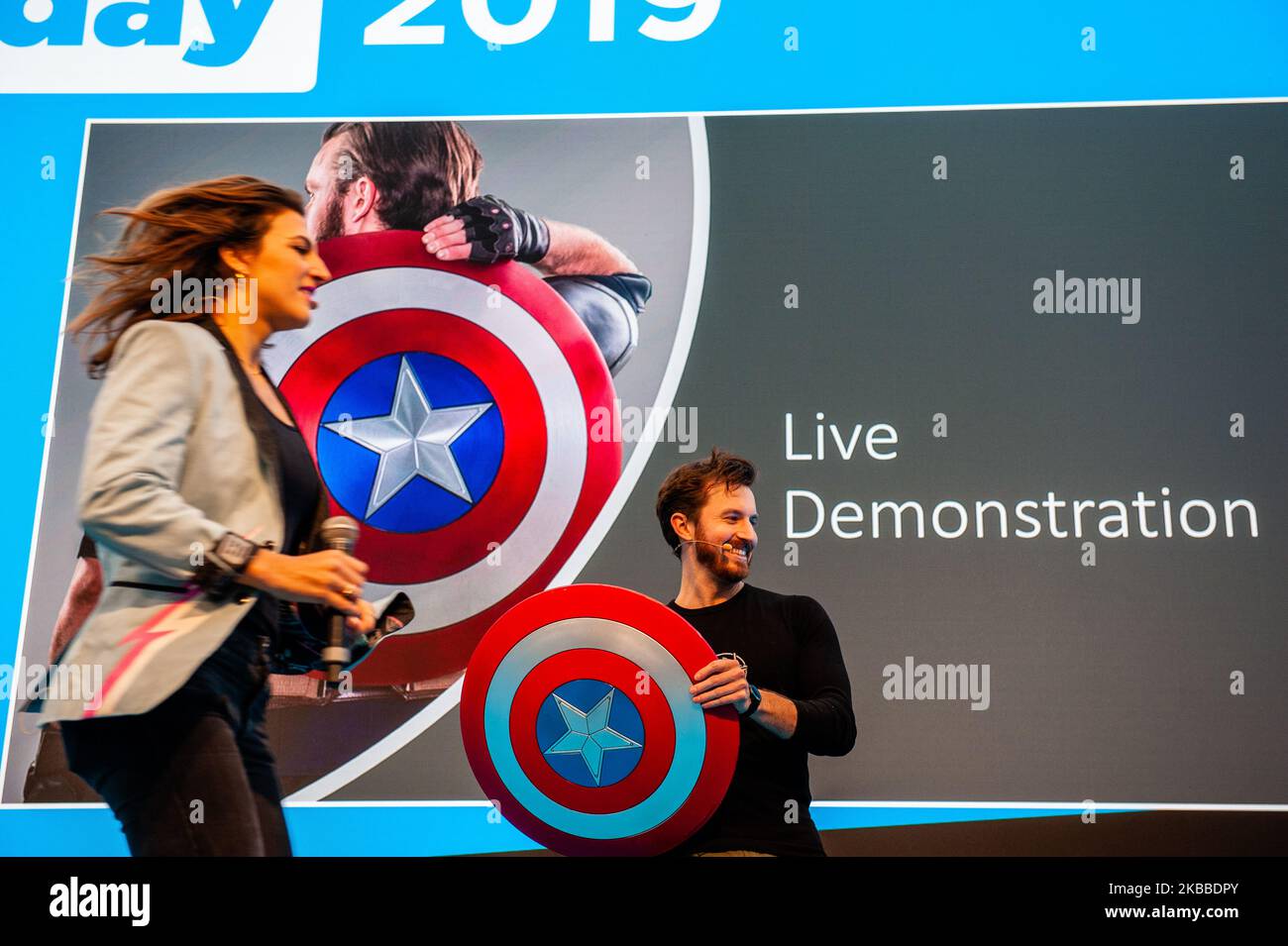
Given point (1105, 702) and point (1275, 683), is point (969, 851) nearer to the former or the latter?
point (1105, 702)

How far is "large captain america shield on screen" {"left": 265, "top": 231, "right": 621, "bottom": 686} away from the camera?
294 cm

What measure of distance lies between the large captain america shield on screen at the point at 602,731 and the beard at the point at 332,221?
1.11 m

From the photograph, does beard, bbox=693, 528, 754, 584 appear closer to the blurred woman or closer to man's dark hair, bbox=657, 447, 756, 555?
man's dark hair, bbox=657, 447, 756, 555

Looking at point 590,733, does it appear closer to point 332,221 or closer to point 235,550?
point 235,550

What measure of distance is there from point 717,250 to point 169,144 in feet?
4.65

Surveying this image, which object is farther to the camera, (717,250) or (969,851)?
(717,250)

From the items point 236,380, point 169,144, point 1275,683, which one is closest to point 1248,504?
point 1275,683

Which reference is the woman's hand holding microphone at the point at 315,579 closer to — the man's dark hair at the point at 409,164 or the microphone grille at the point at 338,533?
the microphone grille at the point at 338,533

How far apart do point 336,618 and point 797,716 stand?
101 centimetres

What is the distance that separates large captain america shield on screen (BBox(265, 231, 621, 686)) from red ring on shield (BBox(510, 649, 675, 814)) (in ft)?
0.90

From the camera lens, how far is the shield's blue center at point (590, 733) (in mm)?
2666

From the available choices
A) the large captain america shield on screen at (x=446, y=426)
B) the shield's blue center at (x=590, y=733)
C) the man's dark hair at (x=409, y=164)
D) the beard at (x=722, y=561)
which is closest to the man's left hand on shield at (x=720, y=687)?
the shield's blue center at (x=590, y=733)

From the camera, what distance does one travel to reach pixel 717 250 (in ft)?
10.2

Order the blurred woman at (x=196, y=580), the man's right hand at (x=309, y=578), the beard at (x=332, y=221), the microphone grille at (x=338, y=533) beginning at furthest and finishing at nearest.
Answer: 1. the beard at (x=332, y=221)
2. the microphone grille at (x=338, y=533)
3. the man's right hand at (x=309, y=578)
4. the blurred woman at (x=196, y=580)
